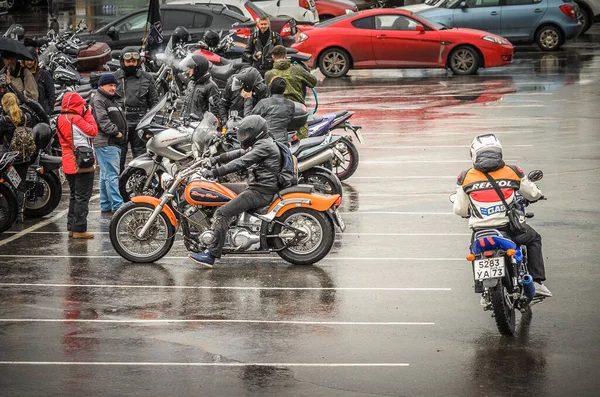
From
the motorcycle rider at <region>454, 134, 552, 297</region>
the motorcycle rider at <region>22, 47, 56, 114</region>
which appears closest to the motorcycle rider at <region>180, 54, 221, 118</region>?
the motorcycle rider at <region>22, 47, 56, 114</region>

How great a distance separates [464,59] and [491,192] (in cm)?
1869

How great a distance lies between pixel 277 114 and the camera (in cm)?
1455

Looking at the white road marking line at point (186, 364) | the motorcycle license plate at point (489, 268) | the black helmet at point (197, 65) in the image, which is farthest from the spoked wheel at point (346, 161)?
the white road marking line at point (186, 364)

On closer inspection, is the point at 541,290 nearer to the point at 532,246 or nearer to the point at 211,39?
the point at 532,246

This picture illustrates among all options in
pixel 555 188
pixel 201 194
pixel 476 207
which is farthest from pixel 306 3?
pixel 476 207

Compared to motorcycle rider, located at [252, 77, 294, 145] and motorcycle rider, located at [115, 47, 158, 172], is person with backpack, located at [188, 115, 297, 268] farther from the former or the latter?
motorcycle rider, located at [115, 47, 158, 172]

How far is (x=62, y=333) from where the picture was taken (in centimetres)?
984

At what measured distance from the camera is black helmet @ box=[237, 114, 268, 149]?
38.9 feet

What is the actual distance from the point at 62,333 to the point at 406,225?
16.5 feet

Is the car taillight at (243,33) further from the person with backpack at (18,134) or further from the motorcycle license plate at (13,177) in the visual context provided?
the motorcycle license plate at (13,177)

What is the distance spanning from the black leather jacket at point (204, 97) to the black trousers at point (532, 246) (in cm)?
715

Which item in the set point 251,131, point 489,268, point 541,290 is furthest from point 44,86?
point 489,268

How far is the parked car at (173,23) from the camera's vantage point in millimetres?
28375

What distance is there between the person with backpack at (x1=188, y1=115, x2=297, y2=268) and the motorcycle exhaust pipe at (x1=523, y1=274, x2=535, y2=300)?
3.12 metres
